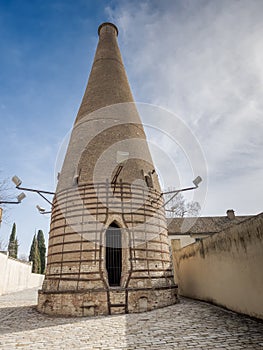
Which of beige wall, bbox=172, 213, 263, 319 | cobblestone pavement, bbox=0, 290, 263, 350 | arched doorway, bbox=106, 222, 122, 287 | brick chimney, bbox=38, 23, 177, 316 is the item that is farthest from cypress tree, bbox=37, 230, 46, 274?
cobblestone pavement, bbox=0, 290, 263, 350

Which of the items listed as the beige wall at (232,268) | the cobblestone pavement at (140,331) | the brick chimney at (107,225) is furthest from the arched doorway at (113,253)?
→ the beige wall at (232,268)

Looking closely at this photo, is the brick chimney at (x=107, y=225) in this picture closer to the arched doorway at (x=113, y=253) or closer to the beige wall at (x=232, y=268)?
the arched doorway at (x=113, y=253)

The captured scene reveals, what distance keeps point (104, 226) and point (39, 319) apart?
404cm

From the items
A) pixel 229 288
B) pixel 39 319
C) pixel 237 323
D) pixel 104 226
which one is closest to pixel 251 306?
pixel 237 323

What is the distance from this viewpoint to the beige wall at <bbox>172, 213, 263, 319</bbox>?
730 cm

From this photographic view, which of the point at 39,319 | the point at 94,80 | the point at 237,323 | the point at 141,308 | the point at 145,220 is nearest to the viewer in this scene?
the point at 237,323

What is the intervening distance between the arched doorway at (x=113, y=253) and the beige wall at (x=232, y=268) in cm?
401

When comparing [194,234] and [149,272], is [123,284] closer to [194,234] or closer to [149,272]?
[149,272]

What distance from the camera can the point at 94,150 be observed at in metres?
12.4

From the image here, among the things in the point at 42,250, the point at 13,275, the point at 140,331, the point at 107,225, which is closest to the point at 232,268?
the point at 140,331

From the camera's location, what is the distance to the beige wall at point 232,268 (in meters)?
7.30

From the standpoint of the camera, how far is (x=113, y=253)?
37.5ft

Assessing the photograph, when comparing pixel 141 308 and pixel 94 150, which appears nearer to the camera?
pixel 141 308

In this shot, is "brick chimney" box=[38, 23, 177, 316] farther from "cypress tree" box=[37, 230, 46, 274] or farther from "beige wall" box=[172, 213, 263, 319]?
"cypress tree" box=[37, 230, 46, 274]
